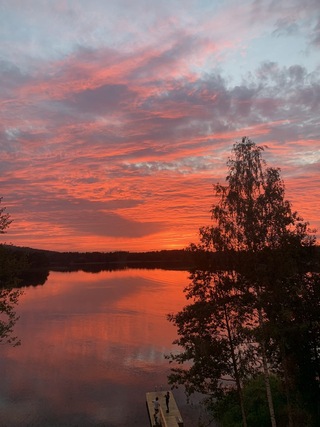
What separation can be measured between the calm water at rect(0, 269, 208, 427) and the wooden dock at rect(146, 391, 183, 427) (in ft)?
3.88

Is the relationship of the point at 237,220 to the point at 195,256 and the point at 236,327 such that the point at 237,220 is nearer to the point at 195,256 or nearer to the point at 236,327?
the point at 195,256

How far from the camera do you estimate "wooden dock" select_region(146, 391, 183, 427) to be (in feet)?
111

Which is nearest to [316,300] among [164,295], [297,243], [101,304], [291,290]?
[291,290]

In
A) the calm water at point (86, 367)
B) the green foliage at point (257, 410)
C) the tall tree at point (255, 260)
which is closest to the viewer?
the tall tree at point (255, 260)

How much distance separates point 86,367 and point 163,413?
2265cm

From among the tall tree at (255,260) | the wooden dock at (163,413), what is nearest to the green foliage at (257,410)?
the wooden dock at (163,413)

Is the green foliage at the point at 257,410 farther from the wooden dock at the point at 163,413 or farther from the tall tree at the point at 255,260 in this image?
the tall tree at the point at 255,260

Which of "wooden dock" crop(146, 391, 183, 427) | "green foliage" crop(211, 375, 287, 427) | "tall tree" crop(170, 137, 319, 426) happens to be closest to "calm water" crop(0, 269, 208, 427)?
"wooden dock" crop(146, 391, 183, 427)

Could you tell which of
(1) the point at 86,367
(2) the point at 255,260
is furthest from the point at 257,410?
(1) the point at 86,367

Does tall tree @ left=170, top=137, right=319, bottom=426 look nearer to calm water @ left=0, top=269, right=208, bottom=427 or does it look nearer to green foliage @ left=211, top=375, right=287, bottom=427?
green foliage @ left=211, top=375, right=287, bottom=427

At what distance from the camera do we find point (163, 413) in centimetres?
3619

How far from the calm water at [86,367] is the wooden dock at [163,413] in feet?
3.88

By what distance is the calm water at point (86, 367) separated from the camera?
39250 millimetres

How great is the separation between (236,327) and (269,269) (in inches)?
175
